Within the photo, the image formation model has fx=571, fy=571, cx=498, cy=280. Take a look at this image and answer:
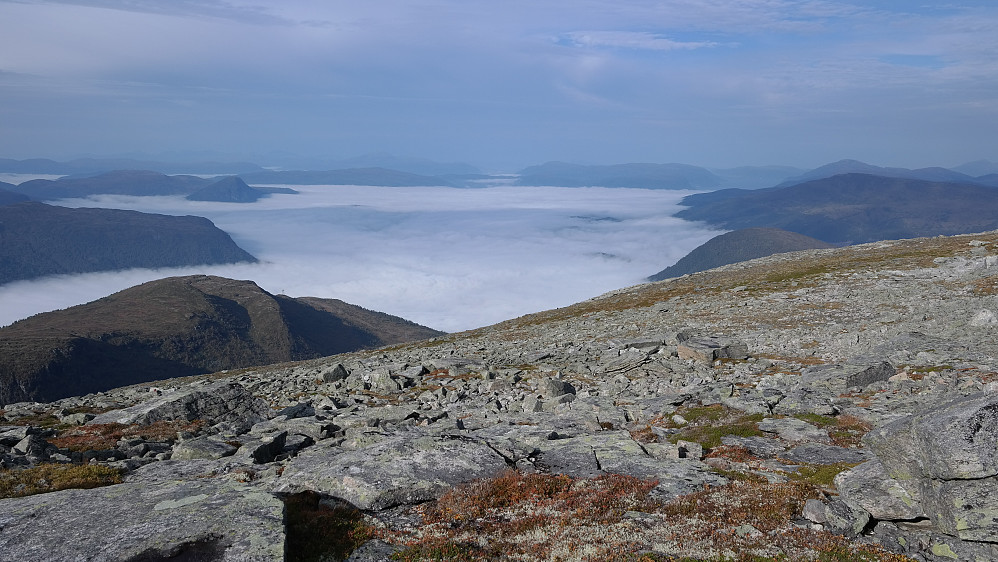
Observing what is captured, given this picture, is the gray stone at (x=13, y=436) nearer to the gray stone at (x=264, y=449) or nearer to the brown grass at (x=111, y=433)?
the brown grass at (x=111, y=433)

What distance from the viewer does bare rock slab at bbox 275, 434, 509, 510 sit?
1630cm

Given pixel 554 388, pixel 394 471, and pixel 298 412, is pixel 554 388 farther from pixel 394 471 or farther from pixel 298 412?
pixel 394 471

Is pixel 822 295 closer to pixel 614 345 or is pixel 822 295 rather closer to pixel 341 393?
pixel 614 345

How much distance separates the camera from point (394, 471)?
1711 cm

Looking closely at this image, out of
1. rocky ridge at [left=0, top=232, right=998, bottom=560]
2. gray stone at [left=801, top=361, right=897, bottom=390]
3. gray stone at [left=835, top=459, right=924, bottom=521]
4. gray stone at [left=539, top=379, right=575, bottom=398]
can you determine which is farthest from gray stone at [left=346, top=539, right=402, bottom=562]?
gray stone at [left=801, top=361, right=897, bottom=390]

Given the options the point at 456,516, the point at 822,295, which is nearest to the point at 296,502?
the point at 456,516

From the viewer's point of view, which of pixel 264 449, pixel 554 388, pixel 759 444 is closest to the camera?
pixel 759 444

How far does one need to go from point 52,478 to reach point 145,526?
917cm

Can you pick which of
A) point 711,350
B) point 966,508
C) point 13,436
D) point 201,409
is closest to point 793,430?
point 966,508

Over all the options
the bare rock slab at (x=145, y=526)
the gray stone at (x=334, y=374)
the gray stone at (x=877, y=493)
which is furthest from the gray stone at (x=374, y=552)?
the gray stone at (x=334, y=374)

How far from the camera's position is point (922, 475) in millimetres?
13305

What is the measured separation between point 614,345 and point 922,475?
3609cm

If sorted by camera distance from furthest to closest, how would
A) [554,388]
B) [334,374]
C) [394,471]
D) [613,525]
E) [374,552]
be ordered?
1. [334,374]
2. [554,388]
3. [394,471]
4. [613,525]
5. [374,552]

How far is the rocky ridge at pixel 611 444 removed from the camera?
1291 centimetres
